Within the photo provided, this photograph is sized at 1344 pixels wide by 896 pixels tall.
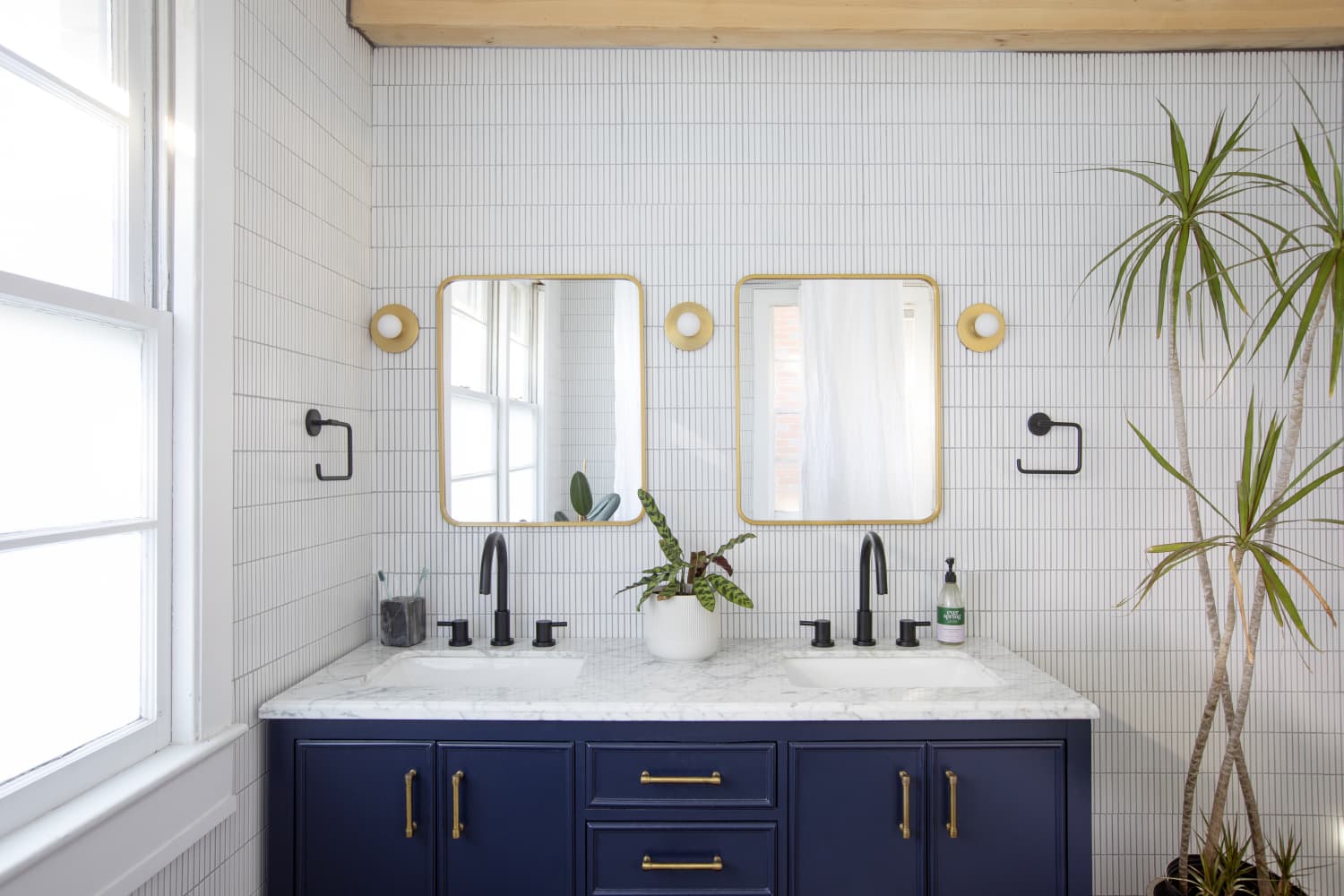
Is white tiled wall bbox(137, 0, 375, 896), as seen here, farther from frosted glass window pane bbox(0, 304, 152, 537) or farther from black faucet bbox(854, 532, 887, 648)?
black faucet bbox(854, 532, 887, 648)

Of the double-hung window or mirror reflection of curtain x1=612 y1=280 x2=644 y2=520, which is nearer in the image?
the double-hung window

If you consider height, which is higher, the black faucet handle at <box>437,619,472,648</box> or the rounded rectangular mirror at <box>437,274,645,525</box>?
the rounded rectangular mirror at <box>437,274,645,525</box>

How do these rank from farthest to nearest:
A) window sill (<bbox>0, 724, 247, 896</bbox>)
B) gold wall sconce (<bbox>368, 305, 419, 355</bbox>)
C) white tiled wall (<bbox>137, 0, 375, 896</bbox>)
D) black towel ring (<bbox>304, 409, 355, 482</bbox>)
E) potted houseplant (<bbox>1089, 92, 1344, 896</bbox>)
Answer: gold wall sconce (<bbox>368, 305, 419, 355</bbox>) < black towel ring (<bbox>304, 409, 355, 482</bbox>) < potted houseplant (<bbox>1089, 92, 1344, 896</bbox>) < white tiled wall (<bbox>137, 0, 375, 896</bbox>) < window sill (<bbox>0, 724, 247, 896</bbox>)

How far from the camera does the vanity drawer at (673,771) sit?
1630 millimetres

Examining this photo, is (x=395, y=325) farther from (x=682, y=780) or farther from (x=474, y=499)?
(x=682, y=780)

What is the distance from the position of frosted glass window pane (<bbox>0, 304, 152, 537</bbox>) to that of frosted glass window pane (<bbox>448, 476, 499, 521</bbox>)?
865 mm

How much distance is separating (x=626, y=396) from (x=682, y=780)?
103 centimetres

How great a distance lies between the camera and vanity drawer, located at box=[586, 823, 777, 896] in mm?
1623

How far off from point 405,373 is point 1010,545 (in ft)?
5.89

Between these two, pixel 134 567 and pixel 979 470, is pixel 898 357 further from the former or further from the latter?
pixel 134 567

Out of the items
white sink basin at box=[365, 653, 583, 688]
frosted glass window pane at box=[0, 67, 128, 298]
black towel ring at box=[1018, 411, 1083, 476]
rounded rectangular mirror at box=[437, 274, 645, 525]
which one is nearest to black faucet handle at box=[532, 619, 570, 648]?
white sink basin at box=[365, 653, 583, 688]

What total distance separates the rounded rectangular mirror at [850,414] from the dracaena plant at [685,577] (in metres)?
0.25

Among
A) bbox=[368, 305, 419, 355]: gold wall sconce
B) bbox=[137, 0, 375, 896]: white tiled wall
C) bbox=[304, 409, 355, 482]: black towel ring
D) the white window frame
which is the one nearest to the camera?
the white window frame

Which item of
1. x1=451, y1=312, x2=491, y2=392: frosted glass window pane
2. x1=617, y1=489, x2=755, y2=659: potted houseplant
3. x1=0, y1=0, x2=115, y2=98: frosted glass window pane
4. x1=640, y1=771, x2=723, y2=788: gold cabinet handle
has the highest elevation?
x1=0, y1=0, x2=115, y2=98: frosted glass window pane
